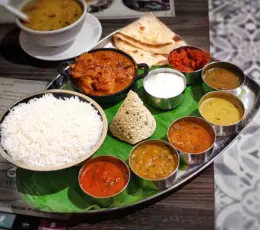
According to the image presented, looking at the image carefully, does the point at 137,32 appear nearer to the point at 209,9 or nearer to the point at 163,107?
the point at 163,107

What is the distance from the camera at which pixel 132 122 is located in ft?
5.82

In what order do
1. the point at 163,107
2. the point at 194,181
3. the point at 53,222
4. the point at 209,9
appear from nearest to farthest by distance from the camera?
the point at 53,222
the point at 194,181
the point at 163,107
the point at 209,9

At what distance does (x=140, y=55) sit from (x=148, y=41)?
0.10m

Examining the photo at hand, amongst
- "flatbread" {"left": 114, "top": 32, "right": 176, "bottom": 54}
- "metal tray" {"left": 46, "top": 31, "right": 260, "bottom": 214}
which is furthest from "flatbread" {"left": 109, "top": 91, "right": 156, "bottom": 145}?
"flatbread" {"left": 114, "top": 32, "right": 176, "bottom": 54}

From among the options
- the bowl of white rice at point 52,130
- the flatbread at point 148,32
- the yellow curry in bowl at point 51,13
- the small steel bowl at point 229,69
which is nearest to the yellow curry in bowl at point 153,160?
the bowl of white rice at point 52,130

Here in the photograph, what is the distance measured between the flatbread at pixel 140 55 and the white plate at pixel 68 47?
15 centimetres

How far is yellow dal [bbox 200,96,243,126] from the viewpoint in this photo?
1842mm

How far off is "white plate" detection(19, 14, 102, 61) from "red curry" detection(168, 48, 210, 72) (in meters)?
0.49

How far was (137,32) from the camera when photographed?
227cm

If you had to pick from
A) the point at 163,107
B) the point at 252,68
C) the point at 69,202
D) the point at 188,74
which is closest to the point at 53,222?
the point at 69,202

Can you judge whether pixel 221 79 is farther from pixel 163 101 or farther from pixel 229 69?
pixel 163 101

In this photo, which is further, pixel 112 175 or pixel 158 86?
pixel 158 86

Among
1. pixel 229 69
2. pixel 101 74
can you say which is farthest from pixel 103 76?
pixel 229 69

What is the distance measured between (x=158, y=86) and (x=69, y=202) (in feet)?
2.36
